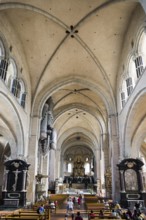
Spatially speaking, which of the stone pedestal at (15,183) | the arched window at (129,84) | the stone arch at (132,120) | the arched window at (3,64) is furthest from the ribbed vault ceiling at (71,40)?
the stone pedestal at (15,183)

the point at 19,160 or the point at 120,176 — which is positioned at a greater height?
the point at 19,160

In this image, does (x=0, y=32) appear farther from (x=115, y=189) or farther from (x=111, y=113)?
(x=115, y=189)

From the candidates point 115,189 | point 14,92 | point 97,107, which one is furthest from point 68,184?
point 14,92

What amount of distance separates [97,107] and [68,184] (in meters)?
26.7

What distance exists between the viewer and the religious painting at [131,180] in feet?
53.8

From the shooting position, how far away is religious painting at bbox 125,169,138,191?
53.8 ft

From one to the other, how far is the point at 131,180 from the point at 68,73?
12549 millimetres

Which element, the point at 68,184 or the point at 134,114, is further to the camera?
the point at 68,184

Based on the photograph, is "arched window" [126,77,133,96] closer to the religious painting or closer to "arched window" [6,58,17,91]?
the religious painting

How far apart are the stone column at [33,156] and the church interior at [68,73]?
82mm

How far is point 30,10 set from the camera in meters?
15.5

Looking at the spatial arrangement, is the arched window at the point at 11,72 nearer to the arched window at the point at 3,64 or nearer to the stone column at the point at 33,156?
the arched window at the point at 3,64

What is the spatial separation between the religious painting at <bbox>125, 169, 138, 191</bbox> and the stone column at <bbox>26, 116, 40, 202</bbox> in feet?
27.2

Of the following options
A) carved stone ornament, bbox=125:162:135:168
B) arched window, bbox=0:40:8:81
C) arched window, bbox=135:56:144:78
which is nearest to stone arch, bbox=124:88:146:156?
carved stone ornament, bbox=125:162:135:168
